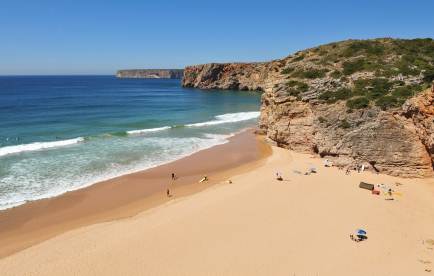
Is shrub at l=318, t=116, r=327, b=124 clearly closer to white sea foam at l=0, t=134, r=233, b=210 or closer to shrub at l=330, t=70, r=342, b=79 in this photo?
shrub at l=330, t=70, r=342, b=79

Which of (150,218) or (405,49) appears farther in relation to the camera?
(405,49)

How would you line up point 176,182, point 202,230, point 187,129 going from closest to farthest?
1. point 202,230
2. point 176,182
3. point 187,129

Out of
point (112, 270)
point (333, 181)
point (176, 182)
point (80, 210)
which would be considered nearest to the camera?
point (112, 270)

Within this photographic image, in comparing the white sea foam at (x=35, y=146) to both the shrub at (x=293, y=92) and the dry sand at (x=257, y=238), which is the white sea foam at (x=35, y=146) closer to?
the dry sand at (x=257, y=238)

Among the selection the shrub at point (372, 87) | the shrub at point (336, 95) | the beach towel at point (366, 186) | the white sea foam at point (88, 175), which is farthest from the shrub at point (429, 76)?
the white sea foam at point (88, 175)

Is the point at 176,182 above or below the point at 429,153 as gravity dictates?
below

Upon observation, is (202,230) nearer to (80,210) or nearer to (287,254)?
(287,254)

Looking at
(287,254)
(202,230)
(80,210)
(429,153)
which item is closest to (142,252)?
(202,230)
